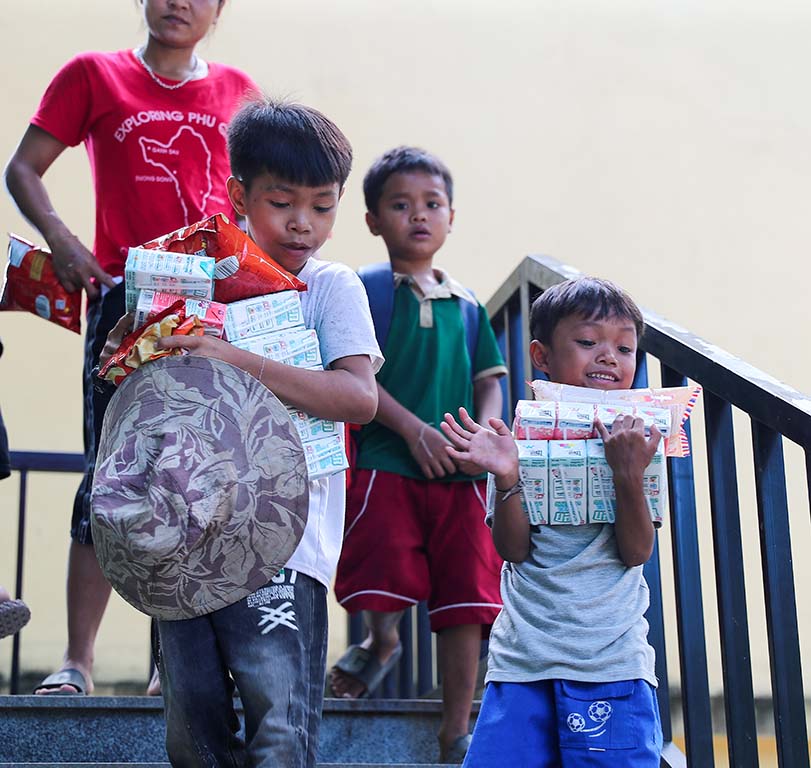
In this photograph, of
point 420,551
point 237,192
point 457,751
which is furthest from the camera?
point 420,551

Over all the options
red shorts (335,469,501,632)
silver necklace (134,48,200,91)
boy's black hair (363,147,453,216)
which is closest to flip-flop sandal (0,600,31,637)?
red shorts (335,469,501,632)

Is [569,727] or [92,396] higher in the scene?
[92,396]

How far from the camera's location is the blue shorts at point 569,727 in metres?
1.71

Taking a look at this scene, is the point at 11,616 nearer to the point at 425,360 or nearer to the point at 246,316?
the point at 246,316

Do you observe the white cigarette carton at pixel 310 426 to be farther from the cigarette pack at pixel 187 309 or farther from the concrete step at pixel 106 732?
the concrete step at pixel 106 732

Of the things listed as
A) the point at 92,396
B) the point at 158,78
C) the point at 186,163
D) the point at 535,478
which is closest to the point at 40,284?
the point at 92,396

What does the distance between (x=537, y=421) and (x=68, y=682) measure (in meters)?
1.20

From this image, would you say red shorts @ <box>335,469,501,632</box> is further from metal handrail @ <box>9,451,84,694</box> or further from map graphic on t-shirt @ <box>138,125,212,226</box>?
metal handrail @ <box>9,451,84,694</box>

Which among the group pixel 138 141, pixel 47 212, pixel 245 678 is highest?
pixel 138 141

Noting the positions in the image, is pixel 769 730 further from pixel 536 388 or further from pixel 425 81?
pixel 536 388

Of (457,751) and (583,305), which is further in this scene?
(457,751)

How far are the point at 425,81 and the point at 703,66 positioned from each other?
122 centimetres

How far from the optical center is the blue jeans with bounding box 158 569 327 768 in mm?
1593

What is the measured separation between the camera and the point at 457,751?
2395mm
